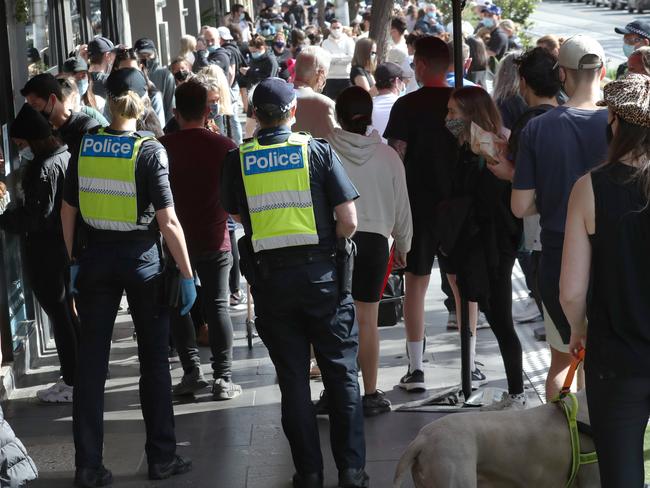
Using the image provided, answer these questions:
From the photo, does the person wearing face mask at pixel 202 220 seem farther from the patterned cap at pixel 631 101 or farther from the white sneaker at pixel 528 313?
the patterned cap at pixel 631 101

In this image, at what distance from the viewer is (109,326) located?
568 cm

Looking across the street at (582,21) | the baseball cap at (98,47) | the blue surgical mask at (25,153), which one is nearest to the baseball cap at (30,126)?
the blue surgical mask at (25,153)

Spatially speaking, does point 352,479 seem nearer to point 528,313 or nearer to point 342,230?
point 342,230

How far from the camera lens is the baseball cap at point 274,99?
17.7 ft

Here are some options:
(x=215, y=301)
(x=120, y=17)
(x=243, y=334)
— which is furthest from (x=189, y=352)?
(x=120, y=17)

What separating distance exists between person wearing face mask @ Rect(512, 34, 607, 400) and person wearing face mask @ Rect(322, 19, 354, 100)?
890 cm

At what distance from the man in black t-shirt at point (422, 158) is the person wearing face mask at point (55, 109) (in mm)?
1930

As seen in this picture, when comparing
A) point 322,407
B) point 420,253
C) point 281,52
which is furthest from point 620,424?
point 281,52

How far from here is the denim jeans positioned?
7.19 metres

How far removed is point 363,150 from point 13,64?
3.19m

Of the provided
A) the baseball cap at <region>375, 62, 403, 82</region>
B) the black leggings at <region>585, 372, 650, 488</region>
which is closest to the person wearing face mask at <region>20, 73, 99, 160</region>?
the baseball cap at <region>375, 62, 403, 82</region>

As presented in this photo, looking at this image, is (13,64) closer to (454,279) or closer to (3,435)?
(454,279)

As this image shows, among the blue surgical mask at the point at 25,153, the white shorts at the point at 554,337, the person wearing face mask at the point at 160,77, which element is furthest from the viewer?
the person wearing face mask at the point at 160,77

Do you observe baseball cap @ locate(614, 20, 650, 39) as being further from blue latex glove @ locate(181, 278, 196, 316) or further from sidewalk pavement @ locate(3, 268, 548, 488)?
blue latex glove @ locate(181, 278, 196, 316)
